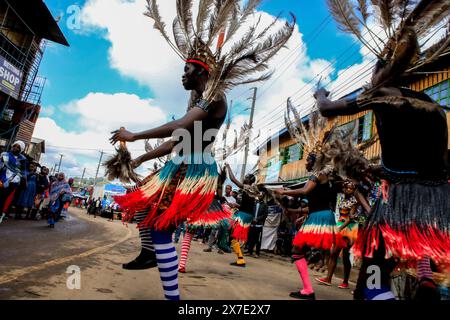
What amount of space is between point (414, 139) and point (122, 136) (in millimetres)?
1846

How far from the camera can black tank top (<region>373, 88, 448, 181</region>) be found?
1.89 metres

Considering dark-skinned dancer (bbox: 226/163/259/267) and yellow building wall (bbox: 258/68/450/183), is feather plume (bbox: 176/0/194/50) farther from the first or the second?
yellow building wall (bbox: 258/68/450/183)

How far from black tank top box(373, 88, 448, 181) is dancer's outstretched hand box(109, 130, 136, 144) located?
5.16ft

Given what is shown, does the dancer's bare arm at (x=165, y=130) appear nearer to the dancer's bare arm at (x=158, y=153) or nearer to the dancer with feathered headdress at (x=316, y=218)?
the dancer's bare arm at (x=158, y=153)

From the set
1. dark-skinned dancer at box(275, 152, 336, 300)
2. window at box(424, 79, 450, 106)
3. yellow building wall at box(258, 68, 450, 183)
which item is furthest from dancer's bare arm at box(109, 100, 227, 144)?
window at box(424, 79, 450, 106)

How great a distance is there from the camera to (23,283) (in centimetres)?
253

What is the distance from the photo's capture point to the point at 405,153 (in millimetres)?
1964

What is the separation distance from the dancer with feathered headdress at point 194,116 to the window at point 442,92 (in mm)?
8605

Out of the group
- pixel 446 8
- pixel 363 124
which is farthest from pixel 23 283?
pixel 363 124

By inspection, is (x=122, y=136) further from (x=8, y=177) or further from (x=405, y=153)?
(x=8, y=177)

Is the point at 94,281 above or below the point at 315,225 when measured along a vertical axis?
below

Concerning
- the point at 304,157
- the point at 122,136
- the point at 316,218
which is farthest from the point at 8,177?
the point at 304,157

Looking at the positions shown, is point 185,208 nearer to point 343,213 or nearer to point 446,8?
point 446,8

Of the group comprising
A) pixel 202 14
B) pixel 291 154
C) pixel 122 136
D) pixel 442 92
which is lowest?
pixel 122 136
